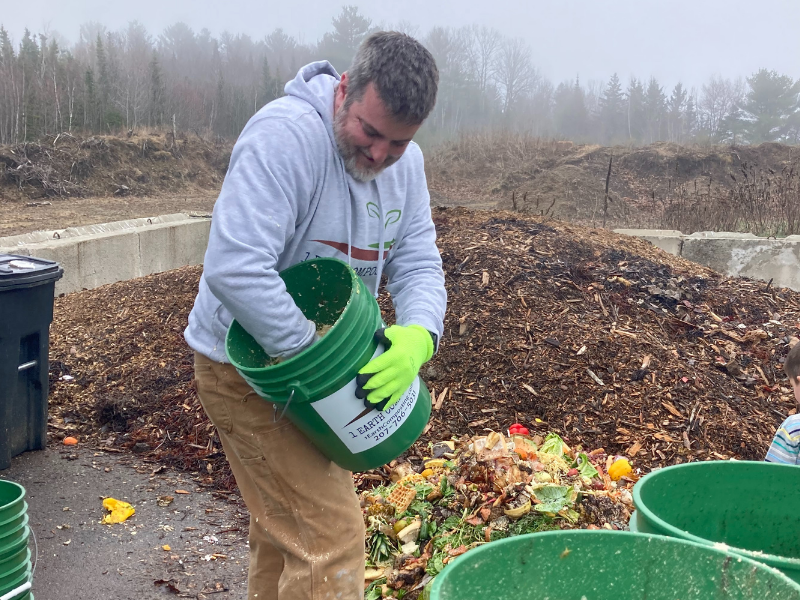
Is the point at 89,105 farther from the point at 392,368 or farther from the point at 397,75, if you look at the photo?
the point at 392,368

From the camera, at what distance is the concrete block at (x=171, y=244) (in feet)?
32.7

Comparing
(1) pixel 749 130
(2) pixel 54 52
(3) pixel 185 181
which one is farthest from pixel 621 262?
(1) pixel 749 130

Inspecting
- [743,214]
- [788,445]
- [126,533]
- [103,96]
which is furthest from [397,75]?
[103,96]

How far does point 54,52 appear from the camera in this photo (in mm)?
35344

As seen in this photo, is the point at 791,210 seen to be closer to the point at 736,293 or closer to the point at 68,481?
the point at 736,293

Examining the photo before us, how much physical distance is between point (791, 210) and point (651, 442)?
9754 mm

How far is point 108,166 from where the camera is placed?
2431cm

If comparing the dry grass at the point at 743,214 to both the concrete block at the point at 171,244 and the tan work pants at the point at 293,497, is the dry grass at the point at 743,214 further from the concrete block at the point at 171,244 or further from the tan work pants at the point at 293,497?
the tan work pants at the point at 293,497

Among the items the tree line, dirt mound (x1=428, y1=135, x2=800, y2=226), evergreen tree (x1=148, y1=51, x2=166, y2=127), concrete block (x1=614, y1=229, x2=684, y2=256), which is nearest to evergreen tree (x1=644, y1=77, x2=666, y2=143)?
the tree line

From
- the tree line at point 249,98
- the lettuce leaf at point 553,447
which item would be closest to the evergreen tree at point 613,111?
the tree line at point 249,98

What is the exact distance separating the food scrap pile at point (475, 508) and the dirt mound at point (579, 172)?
16.3 m

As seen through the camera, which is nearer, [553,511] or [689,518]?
[689,518]

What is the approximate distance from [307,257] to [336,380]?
0.50 meters

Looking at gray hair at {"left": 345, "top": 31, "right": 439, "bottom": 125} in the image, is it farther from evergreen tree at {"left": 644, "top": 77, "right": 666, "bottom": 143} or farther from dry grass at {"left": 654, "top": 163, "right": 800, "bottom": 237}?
evergreen tree at {"left": 644, "top": 77, "right": 666, "bottom": 143}
